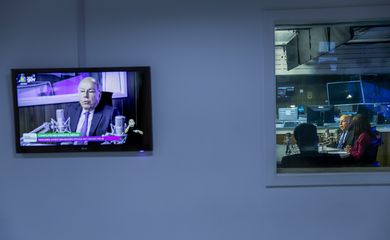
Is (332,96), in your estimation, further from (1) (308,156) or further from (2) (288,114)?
(1) (308,156)

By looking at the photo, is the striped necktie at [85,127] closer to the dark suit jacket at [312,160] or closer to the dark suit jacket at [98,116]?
the dark suit jacket at [98,116]

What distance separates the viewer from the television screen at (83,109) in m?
2.52

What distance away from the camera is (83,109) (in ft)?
8.35

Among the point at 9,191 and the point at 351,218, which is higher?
the point at 9,191

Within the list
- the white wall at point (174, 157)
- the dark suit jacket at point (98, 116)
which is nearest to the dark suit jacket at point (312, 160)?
the white wall at point (174, 157)

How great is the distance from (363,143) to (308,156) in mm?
499

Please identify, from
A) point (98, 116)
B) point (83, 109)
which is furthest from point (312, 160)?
point (83, 109)

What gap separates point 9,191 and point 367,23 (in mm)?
3382

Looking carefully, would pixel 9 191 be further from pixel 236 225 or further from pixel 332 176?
pixel 332 176

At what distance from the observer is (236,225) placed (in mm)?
2654

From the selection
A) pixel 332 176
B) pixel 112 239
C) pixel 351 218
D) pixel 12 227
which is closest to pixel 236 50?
pixel 332 176

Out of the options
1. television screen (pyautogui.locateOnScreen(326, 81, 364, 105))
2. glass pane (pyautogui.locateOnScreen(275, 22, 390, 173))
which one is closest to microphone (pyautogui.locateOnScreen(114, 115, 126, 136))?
glass pane (pyautogui.locateOnScreen(275, 22, 390, 173))

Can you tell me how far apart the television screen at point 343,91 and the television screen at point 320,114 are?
0.07m

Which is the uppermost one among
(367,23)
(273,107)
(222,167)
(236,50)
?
(367,23)
